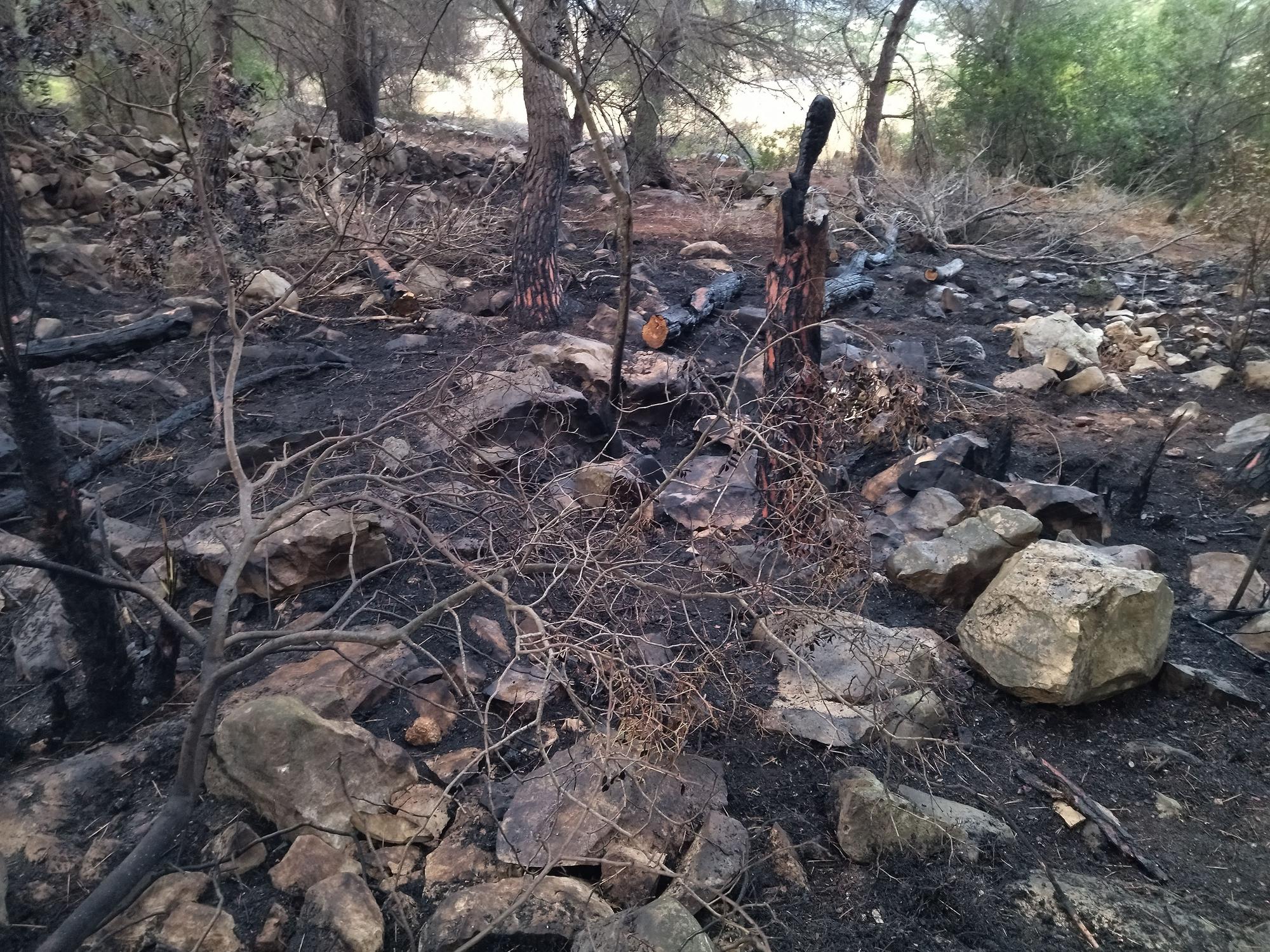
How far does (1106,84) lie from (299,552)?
46.4ft

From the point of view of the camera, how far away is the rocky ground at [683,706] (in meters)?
2.23

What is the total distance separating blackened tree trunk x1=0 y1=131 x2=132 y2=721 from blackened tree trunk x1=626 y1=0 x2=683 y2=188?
481 cm

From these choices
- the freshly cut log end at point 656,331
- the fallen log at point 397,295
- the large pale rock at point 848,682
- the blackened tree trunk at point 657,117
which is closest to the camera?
the large pale rock at point 848,682

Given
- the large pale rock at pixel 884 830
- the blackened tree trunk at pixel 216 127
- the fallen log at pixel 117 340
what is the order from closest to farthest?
1. the large pale rock at pixel 884 830
2. the blackened tree trunk at pixel 216 127
3. the fallen log at pixel 117 340

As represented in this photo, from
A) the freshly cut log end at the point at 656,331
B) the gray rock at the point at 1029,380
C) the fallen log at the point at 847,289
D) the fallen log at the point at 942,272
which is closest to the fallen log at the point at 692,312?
the freshly cut log end at the point at 656,331

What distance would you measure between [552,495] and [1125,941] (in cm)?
260

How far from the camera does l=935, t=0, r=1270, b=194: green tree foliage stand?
11445 mm

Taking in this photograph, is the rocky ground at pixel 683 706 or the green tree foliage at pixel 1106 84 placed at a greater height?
the green tree foliage at pixel 1106 84

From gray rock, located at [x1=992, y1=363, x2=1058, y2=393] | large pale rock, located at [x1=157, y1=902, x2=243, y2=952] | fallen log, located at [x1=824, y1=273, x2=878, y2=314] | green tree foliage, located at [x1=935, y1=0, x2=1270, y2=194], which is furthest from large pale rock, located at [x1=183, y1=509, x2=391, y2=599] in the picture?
green tree foliage, located at [x1=935, y1=0, x2=1270, y2=194]

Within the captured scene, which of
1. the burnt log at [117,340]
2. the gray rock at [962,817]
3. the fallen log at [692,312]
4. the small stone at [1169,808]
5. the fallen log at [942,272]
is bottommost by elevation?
the small stone at [1169,808]

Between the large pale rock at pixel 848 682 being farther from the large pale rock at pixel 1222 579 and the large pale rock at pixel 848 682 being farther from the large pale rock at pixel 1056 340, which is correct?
the large pale rock at pixel 1056 340

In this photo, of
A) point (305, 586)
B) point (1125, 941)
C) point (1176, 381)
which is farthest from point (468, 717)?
point (1176, 381)

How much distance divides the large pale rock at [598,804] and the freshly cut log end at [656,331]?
4.45 m

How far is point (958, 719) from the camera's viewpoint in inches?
121
